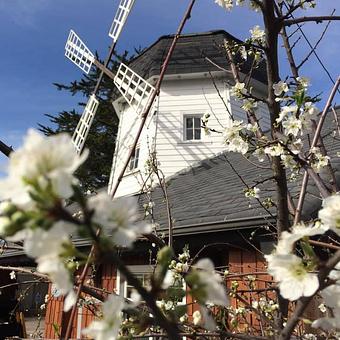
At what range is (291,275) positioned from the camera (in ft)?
3.03

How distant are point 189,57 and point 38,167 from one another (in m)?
12.2

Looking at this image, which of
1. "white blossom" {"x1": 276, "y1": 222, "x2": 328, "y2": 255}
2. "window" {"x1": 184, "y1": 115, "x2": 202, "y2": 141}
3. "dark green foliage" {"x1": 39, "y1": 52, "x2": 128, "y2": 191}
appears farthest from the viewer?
"dark green foliage" {"x1": 39, "y1": 52, "x2": 128, "y2": 191}

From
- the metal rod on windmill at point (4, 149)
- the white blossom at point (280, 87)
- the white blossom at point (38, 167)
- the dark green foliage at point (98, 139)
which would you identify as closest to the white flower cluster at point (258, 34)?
the white blossom at point (280, 87)

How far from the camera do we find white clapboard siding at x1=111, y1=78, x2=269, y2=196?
1145cm

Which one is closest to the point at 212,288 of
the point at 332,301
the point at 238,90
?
the point at 332,301

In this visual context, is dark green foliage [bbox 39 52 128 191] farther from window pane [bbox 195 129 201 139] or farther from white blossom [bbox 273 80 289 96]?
white blossom [bbox 273 80 289 96]

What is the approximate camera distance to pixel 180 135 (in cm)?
1162

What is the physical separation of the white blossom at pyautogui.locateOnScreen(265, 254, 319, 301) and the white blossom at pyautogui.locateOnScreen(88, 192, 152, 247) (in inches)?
13.7

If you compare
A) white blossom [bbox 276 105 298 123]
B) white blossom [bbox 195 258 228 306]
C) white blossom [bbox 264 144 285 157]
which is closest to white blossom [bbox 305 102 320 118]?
white blossom [bbox 276 105 298 123]

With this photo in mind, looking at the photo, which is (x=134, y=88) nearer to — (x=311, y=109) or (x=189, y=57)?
(x=189, y=57)

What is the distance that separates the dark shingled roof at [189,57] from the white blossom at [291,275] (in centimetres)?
1110

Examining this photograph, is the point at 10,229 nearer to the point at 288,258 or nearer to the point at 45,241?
the point at 45,241

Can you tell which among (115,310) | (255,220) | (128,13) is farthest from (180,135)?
(115,310)

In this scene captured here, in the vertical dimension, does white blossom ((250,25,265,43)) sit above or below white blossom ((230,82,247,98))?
above
